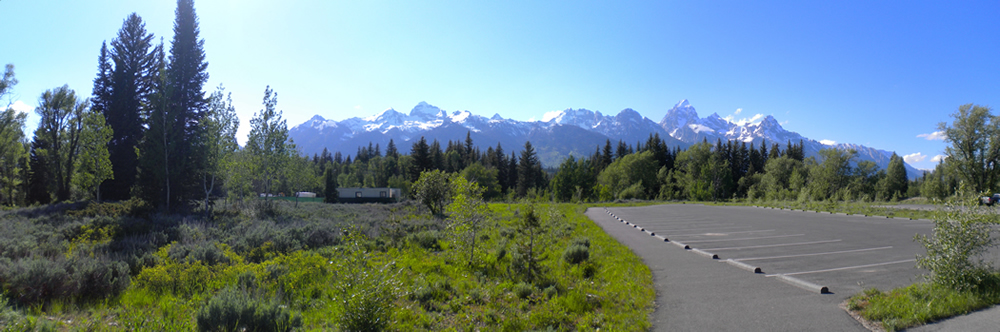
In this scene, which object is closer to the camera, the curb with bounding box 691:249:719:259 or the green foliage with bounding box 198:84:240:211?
the curb with bounding box 691:249:719:259

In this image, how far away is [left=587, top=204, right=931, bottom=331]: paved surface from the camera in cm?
495

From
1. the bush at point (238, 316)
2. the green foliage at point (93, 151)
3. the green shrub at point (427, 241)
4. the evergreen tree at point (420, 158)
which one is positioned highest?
the evergreen tree at point (420, 158)

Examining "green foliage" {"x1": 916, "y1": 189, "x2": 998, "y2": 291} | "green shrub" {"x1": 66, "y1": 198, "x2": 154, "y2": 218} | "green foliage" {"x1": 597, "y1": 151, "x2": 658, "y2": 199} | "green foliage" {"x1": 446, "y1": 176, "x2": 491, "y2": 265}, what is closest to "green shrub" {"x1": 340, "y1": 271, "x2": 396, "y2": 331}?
"green foliage" {"x1": 446, "y1": 176, "x2": 491, "y2": 265}

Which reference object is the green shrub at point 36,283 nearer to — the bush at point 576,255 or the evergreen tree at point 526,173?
the bush at point 576,255

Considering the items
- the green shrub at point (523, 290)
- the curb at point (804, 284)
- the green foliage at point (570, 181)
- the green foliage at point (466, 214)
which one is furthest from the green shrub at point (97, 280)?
the green foliage at point (570, 181)

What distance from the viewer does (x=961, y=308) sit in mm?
4605

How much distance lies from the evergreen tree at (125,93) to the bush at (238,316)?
34.7 m

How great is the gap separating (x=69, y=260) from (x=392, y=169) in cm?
9517

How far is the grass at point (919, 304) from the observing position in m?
4.48

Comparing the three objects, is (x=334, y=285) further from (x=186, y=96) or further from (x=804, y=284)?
(x=186, y=96)

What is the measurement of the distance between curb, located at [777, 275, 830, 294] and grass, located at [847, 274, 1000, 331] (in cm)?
57

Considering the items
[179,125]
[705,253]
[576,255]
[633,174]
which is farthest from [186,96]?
[633,174]

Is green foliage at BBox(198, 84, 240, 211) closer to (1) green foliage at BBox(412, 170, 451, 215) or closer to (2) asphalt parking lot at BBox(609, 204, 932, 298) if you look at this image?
(1) green foliage at BBox(412, 170, 451, 215)

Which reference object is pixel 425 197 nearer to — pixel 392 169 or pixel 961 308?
pixel 961 308
